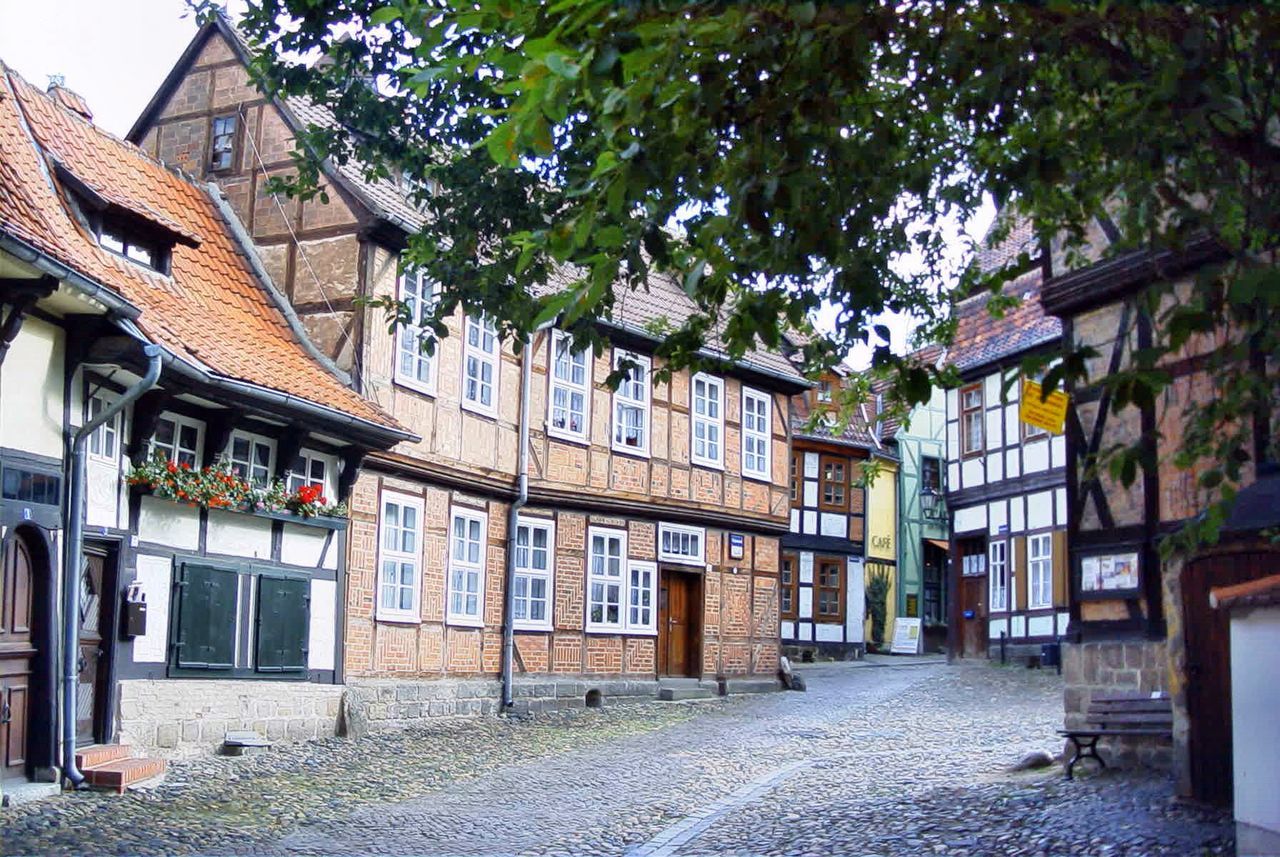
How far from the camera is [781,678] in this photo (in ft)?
84.8

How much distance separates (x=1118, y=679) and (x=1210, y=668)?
89.8 inches

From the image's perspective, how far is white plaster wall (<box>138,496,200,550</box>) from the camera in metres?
13.4

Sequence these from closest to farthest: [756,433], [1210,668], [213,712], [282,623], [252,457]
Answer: [1210,668] < [213,712] < [252,457] < [282,623] < [756,433]

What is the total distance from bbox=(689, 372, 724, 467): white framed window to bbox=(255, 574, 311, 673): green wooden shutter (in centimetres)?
955

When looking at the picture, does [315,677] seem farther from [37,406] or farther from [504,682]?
[37,406]

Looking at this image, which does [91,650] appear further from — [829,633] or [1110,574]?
[829,633]

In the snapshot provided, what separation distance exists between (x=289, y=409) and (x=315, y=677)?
325cm

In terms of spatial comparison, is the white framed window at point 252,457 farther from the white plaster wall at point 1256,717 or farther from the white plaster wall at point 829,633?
the white plaster wall at point 829,633

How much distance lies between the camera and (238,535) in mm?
14766

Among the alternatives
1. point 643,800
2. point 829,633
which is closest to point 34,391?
point 643,800

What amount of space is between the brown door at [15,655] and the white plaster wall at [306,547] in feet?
13.7

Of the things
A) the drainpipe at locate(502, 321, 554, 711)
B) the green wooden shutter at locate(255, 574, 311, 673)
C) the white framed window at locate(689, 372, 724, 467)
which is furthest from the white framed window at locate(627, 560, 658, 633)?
the green wooden shutter at locate(255, 574, 311, 673)

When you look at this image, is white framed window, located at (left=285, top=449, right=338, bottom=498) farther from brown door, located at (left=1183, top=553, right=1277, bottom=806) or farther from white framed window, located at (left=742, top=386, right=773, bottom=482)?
white framed window, located at (left=742, top=386, right=773, bottom=482)

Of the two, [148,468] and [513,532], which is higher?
[148,468]
